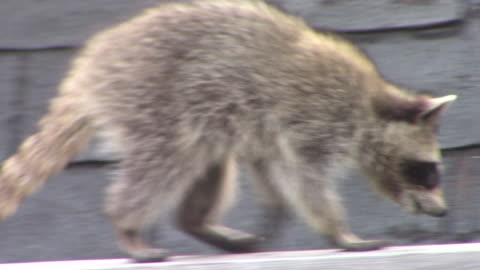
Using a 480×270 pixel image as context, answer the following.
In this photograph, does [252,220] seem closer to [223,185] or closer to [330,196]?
[223,185]

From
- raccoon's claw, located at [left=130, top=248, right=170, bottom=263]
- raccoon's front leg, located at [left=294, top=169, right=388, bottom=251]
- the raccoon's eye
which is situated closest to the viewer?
raccoon's claw, located at [left=130, top=248, right=170, bottom=263]

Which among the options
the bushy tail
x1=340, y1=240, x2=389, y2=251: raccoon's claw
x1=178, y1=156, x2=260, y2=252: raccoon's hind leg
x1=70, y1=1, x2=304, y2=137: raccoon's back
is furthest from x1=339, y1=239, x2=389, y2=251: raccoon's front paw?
the bushy tail

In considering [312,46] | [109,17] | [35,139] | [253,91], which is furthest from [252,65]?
[109,17]

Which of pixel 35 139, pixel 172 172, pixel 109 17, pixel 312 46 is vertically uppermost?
pixel 109 17

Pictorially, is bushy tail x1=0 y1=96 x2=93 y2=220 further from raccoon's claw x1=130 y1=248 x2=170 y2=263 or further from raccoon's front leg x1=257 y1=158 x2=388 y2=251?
raccoon's front leg x1=257 y1=158 x2=388 y2=251

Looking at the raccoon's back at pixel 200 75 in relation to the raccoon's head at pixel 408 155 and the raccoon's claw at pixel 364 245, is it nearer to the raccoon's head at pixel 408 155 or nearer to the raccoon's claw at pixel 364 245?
the raccoon's head at pixel 408 155

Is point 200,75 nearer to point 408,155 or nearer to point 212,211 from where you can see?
point 212,211

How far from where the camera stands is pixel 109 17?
3.47 m

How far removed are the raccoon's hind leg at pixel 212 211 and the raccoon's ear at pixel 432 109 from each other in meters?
0.62

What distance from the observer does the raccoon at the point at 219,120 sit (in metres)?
2.61

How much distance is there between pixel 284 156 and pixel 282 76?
9.1 inches

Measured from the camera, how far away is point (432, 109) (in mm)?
2967

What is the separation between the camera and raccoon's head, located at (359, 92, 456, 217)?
2980mm

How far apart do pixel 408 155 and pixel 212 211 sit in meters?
0.66
